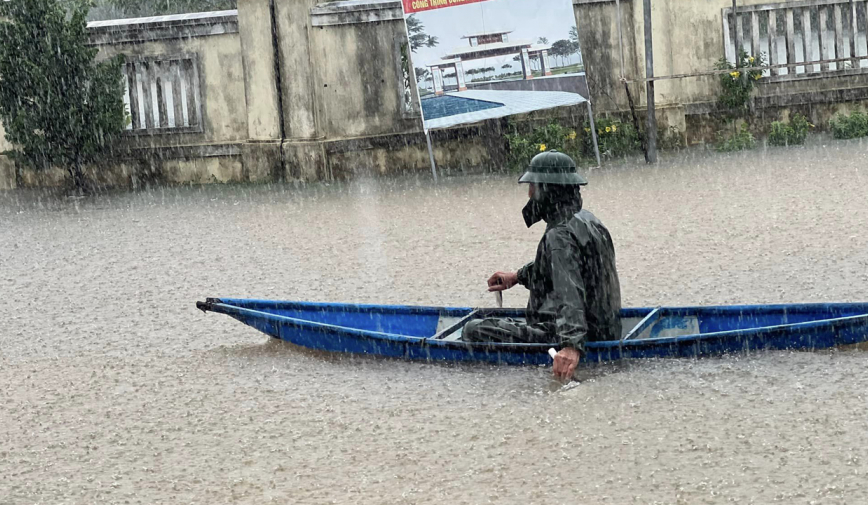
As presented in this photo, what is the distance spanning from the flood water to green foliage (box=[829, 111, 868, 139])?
4.05m

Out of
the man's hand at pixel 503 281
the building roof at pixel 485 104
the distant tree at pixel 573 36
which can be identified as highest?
the distant tree at pixel 573 36

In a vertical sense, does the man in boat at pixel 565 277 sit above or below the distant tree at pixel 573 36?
below

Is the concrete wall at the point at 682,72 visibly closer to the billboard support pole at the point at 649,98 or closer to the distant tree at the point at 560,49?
the billboard support pole at the point at 649,98

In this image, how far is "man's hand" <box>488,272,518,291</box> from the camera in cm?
707

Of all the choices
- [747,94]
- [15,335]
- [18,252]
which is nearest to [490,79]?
[747,94]

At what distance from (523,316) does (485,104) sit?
8.37m

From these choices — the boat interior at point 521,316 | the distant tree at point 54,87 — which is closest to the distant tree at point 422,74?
the distant tree at point 54,87

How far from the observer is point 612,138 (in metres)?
16.4

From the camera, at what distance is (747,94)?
16.4 metres

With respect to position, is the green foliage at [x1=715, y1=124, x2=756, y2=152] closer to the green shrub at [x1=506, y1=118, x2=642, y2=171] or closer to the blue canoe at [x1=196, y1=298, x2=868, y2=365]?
the green shrub at [x1=506, y1=118, x2=642, y2=171]

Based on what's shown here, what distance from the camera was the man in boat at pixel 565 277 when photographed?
6.20 m

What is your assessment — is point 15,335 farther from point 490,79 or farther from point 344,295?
point 490,79

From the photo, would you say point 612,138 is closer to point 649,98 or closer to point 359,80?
point 649,98

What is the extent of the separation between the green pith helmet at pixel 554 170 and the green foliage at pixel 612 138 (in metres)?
10.2
